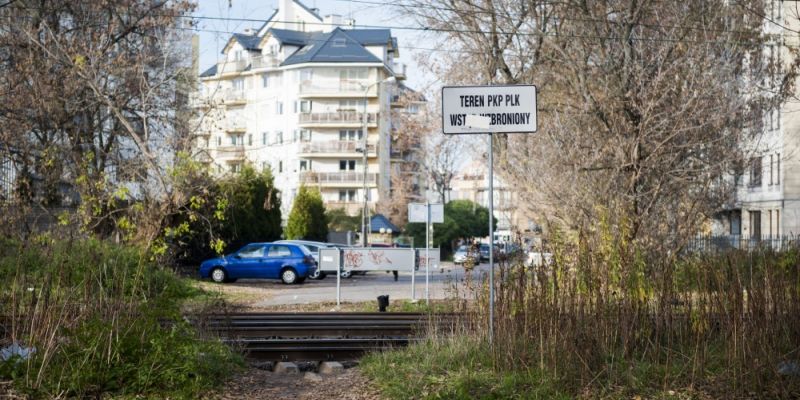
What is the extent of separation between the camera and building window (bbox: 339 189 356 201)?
89375mm

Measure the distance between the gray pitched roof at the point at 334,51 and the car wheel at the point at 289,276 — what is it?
50.3 metres

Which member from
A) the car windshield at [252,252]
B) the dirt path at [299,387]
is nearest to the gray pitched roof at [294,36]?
the car windshield at [252,252]

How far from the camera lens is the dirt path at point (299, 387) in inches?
397

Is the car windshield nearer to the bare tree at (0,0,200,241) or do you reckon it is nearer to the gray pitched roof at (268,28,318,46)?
the bare tree at (0,0,200,241)

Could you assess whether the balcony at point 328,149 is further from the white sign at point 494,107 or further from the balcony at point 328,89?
the white sign at point 494,107

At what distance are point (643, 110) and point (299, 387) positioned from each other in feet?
41.4

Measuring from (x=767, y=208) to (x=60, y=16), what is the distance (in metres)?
38.8

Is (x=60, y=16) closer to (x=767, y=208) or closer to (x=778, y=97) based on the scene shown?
(x=778, y=97)

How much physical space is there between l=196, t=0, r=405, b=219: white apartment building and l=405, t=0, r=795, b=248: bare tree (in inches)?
2352

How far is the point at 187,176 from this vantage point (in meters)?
25.7

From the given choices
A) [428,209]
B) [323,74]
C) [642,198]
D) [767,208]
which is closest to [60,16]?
[428,209]

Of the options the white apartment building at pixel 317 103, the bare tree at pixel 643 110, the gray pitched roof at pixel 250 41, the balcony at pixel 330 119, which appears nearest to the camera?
the bare tree at pixel 643 110

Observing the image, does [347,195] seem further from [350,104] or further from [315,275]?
[315,275]

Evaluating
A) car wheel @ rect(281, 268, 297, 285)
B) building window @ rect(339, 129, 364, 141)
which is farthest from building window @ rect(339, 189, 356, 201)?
car wheel @ rect(281, 268, 297, 285)
